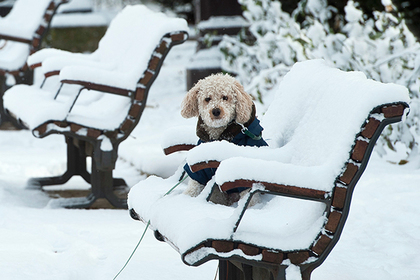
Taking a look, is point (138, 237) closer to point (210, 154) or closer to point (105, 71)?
point (105, 71)

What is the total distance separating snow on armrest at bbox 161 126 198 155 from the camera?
2.63m

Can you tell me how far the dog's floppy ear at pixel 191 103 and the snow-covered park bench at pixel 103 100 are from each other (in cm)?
125

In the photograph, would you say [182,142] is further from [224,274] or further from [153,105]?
[153,105]

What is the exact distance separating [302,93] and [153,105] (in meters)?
5.17

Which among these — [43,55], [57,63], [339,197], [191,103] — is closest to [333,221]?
[339,197]

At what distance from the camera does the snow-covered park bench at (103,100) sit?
3.63 metres

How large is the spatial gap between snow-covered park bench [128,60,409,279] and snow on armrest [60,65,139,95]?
1.41 metres

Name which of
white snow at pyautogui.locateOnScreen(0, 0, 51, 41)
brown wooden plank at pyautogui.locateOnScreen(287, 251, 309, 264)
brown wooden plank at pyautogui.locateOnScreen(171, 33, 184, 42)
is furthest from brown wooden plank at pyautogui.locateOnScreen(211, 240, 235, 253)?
white snow at pyautogui.locateOnScreen(0, 0, 51, 41)

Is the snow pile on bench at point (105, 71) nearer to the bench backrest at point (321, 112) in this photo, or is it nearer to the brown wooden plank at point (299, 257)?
the bench backrest at point (321, 112)

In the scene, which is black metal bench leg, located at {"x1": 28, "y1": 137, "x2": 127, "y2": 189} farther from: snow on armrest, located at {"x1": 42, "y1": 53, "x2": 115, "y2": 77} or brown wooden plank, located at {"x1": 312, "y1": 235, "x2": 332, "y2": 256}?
brown wooden plank, located at {"x1": 312, "y1": 235, "x2": 332, "y2": 256}

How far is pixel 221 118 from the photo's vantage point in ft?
7.80

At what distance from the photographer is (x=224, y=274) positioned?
247cm

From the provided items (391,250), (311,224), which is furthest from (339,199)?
(391,250)

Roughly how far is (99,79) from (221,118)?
146 centimetres
